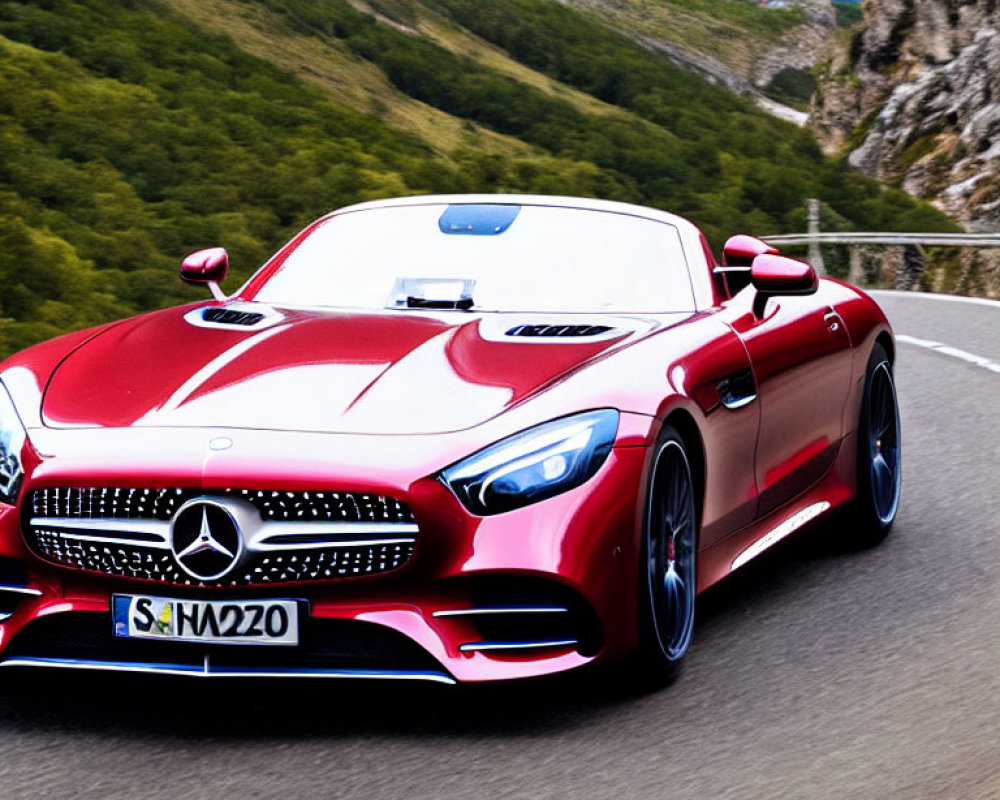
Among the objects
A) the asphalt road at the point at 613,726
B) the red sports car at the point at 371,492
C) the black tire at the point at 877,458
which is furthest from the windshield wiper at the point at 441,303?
the black tire at the point at 877,458

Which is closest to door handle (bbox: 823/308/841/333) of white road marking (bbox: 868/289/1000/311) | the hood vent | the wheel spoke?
the wheel spoke

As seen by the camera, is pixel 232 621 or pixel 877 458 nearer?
pixel 232 621

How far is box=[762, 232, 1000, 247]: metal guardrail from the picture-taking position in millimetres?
27047

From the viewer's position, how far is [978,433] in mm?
9344

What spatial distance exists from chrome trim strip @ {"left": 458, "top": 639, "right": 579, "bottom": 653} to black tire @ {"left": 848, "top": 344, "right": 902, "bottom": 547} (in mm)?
2486

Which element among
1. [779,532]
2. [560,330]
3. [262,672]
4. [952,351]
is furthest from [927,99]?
[262,672]

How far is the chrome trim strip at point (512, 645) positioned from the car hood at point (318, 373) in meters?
0.50

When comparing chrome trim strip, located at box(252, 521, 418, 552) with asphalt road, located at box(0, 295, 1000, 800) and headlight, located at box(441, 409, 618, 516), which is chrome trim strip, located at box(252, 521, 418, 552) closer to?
headlight, located at box(441, 409, 618, 516)

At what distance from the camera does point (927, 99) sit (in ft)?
205

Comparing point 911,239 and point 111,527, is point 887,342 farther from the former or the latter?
point 911,239

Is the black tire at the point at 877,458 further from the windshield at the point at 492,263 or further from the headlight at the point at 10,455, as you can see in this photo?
the headlight at the point at 10,455

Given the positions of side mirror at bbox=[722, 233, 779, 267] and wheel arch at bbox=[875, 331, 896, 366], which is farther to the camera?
wheel arch at bbox=[875, 331, 896, 366]

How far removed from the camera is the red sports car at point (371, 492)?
4105 millimetres

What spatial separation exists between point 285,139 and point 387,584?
66.5 metres
